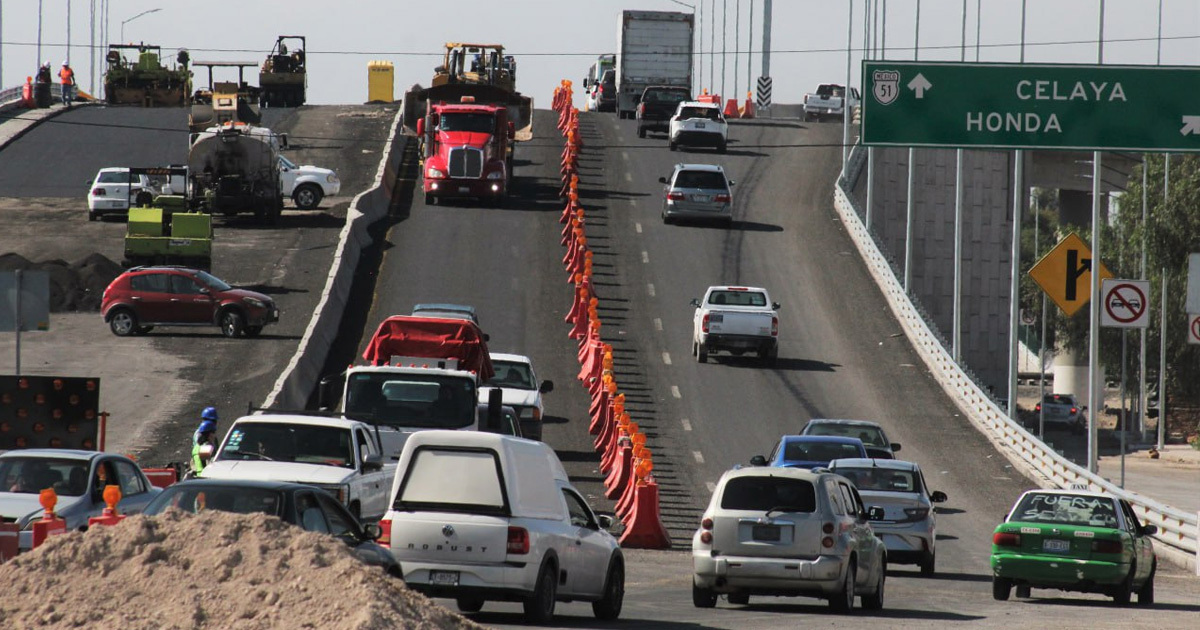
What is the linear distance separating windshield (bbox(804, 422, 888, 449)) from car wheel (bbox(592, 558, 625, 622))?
14.2 meters

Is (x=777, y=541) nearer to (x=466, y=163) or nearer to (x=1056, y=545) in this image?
(x=1056, y=545)

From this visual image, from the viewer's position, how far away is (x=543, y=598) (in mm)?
15070

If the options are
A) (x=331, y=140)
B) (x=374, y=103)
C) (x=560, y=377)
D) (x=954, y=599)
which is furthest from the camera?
(x=374, y=103)

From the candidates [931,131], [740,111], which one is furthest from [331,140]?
[931,131]

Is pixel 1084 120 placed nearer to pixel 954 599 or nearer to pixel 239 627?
pixel 954 599

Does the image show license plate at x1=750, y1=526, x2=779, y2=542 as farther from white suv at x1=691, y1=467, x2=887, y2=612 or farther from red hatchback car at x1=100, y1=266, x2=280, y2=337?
red hatchback car at x1=100, y1=266, x2=280, y2=337

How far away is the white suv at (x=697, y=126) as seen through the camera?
69.0m

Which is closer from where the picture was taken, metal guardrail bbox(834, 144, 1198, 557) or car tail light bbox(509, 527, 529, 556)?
car tail light bbox(509, 527, 529, 556)

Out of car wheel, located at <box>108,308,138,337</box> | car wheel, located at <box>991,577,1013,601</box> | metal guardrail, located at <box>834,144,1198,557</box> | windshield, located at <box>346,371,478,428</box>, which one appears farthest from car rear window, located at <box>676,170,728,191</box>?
car wheel, located at <box>991,577,1013,601</box>

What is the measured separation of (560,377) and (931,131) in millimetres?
12693

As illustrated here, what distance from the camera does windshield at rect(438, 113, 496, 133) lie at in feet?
178

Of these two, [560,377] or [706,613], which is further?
[560,377]

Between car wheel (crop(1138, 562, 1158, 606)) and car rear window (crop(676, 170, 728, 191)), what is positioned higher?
car rear window (crop(676, 170, 728, 191))

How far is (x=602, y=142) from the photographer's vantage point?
72.6 m
